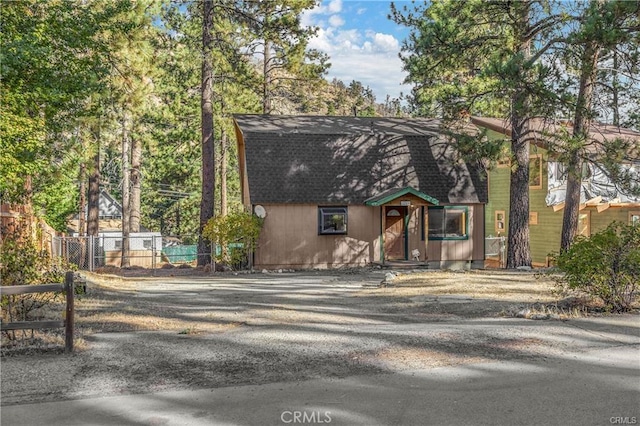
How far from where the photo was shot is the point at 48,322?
22.1 feet

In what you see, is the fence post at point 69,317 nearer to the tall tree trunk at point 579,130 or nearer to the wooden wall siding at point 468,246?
the tall tree trunk at point 579,130

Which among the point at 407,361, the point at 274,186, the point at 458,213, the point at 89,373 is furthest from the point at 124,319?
the point at 458,213

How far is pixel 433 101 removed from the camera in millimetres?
33344

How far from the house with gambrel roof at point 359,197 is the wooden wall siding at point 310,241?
1.5 inches

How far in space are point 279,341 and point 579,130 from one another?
44.4 feet

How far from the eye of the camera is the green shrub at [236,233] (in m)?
19.9

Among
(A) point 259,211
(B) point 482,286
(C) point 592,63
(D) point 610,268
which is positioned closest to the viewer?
(D) point 610,268

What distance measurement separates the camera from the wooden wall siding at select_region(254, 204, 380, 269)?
20.9 m

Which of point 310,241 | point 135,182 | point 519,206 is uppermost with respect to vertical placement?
point 135,182

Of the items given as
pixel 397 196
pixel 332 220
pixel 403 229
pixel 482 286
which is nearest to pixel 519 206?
pixel 397 196

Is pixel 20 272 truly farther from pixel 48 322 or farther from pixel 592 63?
pixel 592 63

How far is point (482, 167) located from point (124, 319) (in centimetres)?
1596

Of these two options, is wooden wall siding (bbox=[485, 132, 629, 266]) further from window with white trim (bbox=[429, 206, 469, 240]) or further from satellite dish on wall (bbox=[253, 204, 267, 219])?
satellite dish on wall (bbox=[253, 204, 267, 219])

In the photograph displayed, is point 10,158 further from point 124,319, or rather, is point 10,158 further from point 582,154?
point 582,154
